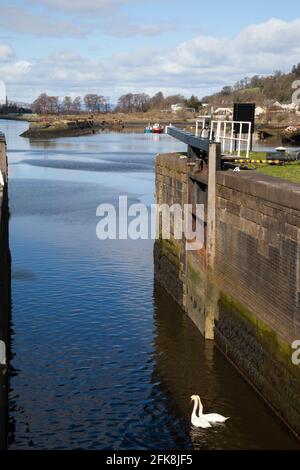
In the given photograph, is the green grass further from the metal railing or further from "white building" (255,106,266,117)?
"white building" (255,106,266,117)

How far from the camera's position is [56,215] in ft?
147

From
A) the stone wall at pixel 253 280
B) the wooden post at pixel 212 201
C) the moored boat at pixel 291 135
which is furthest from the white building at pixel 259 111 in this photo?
the wooden post at pixel 212 201

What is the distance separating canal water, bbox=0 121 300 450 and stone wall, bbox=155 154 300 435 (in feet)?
2.71

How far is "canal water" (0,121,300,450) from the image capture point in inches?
647

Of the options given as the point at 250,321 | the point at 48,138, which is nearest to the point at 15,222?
the point at 250,321

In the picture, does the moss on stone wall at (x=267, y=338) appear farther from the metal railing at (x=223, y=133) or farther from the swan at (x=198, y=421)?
the metal railing at (x=223, y=133)

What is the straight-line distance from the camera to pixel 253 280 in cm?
1822

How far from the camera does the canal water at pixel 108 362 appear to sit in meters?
16.4

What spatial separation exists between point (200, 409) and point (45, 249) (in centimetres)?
1974

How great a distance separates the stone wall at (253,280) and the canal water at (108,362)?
827mm

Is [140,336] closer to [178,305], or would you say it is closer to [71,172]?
[178,305]

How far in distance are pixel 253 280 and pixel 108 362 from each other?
5.55 metres

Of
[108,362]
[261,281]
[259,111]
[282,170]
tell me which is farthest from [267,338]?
[259,111]

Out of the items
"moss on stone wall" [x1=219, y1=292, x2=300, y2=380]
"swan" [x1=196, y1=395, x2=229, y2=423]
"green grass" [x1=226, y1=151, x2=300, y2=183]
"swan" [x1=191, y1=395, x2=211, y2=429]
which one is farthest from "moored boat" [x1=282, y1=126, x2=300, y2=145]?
"swan" [x1=191, y1=395, x2=211, y2=429]
